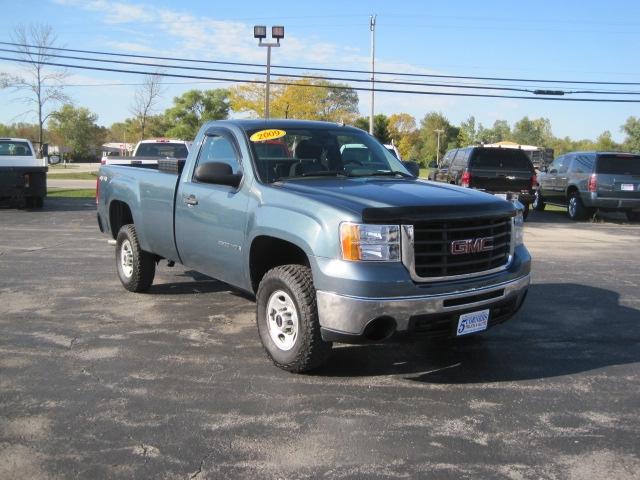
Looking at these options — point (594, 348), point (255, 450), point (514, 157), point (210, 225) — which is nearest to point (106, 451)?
point (255, 450)

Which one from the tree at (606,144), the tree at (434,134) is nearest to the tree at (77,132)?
the tree at (434,134)

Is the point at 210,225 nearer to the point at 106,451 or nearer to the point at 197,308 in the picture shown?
the point at 197,308

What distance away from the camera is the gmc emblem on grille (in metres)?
4.37

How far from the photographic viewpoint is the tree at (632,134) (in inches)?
3293

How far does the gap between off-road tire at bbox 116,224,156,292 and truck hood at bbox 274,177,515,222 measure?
8.85ft

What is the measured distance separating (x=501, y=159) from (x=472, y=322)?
13002 millimetres

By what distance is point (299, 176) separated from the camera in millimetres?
5324

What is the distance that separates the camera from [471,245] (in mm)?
4453

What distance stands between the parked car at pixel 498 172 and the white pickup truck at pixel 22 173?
1133cm

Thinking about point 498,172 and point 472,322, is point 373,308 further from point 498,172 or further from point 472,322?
point 498,172

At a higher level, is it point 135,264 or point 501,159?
point 501,159

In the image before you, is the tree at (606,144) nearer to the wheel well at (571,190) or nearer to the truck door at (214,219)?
the wheel well at (571,190)

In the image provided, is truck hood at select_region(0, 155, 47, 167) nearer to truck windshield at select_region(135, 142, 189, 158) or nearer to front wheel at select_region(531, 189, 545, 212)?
truck windshield at select_region(135, 142, 189, 158)

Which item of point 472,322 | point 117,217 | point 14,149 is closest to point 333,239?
point 472,322
